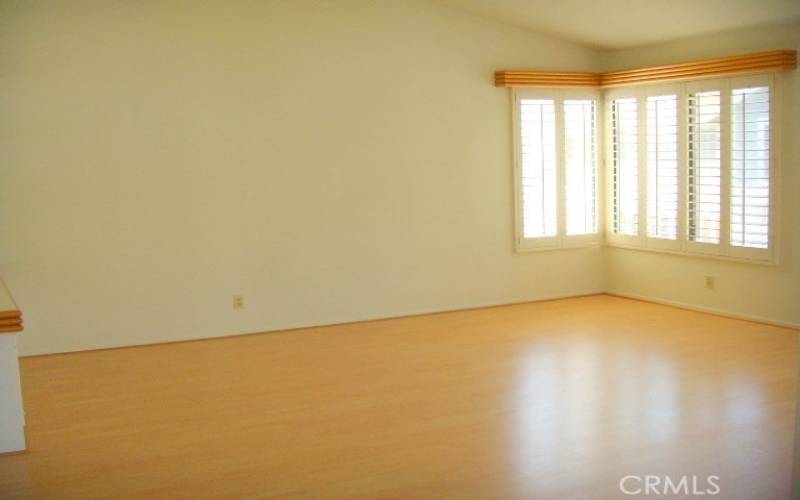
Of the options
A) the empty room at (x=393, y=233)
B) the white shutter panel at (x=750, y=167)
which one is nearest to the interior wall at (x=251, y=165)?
the empty room at (x=393, y=233)

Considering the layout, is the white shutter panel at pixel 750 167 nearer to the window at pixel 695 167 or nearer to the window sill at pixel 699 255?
the window at pixel 695 167

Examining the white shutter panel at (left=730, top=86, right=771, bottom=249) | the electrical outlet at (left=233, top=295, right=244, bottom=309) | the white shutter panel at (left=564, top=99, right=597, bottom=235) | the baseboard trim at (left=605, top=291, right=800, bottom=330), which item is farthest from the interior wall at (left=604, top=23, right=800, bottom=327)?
the electrical outlet at (left=233, top=295, right=244, bottom=309)

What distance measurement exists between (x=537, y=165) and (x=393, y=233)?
141 centimetres

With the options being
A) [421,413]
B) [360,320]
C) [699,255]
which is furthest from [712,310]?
[421,413]

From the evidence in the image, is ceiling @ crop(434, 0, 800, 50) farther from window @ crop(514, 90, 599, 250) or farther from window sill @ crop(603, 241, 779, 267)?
window sill @ crop(603, 241, 779, 267)

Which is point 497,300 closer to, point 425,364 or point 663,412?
point 425,364

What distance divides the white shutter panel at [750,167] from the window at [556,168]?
1.46m

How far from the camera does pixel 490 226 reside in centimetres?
747

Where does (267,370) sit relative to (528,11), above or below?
below

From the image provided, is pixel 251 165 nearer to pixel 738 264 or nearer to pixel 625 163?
pixel 625 163

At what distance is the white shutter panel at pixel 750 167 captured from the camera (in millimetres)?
6266

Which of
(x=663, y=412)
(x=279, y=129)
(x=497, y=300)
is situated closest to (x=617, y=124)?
(x=497, y=300)

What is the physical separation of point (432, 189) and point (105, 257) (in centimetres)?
263

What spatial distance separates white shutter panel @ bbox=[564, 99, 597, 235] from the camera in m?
7.60
